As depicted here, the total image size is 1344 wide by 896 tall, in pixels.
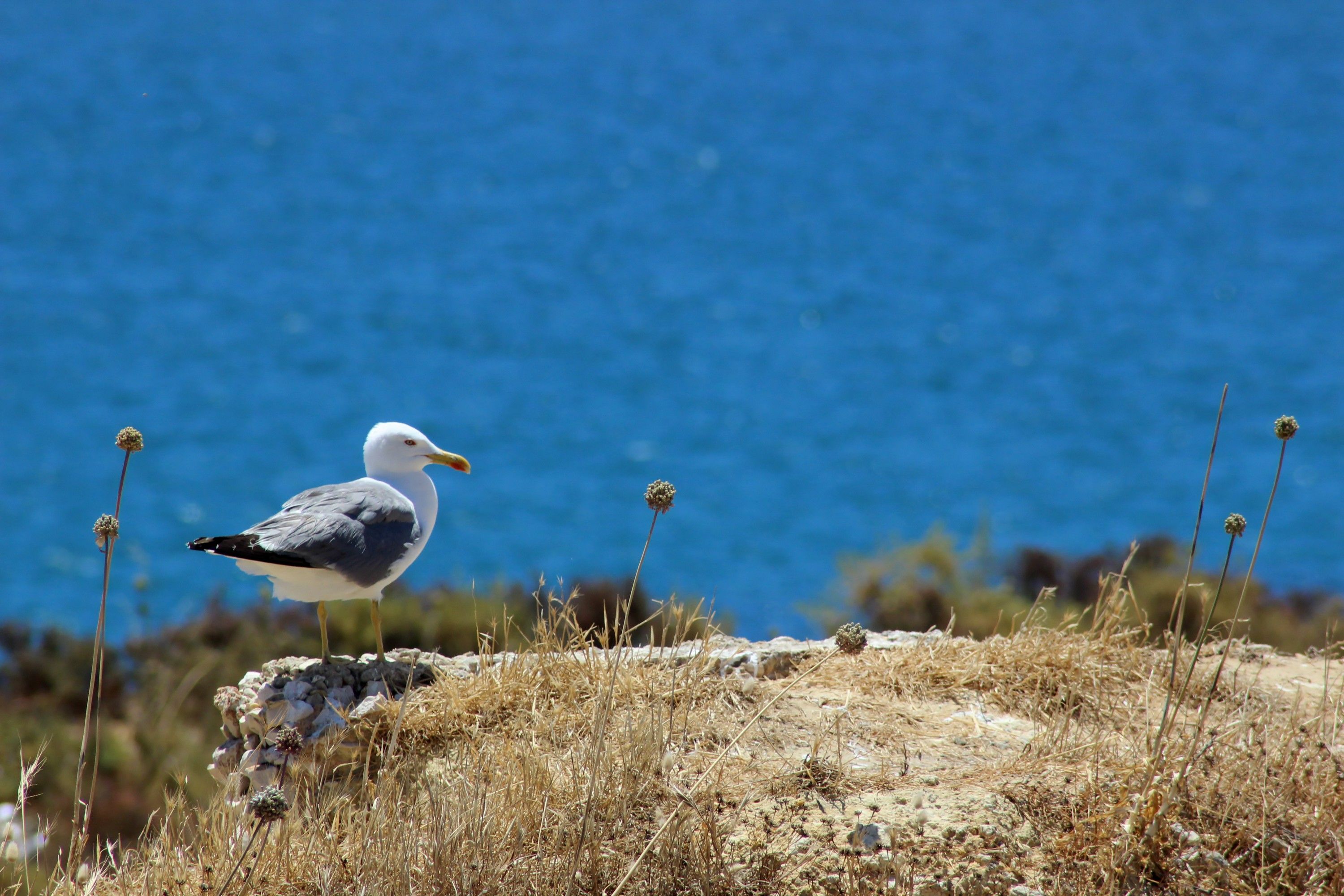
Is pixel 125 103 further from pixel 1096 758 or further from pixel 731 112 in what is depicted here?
pixel 1096 758

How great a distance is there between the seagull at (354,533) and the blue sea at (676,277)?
19.9 ft

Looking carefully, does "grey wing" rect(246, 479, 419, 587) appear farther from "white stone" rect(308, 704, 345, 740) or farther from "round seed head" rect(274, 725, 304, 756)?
"round seed head" rect(274, 725, 304, 756)

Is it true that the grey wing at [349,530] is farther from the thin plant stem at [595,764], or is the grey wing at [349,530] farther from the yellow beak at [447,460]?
the thin plant stem at [595,764]

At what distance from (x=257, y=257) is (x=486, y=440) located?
18.7ft

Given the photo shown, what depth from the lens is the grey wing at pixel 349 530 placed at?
3428mm

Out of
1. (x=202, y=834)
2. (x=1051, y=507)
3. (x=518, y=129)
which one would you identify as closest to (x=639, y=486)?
(x=1051, y=507)

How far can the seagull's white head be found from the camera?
3.85 metres

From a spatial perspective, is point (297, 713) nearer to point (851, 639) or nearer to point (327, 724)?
point (327, 724)

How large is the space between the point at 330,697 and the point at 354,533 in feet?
1.66

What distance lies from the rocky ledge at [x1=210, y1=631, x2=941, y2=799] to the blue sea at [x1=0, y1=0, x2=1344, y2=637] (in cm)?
602

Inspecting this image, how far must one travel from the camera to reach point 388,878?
2.83m

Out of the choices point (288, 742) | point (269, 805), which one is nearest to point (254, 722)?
point (288, 742)

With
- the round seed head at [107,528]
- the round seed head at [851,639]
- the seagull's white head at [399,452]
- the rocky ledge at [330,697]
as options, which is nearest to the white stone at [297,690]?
the rocky ledge at [330,697]

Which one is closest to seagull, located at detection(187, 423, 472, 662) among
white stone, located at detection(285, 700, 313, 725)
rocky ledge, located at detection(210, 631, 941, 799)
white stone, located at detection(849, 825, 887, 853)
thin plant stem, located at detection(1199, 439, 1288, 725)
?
rocky ledge, located at detection(210, 631, 941, 799)
